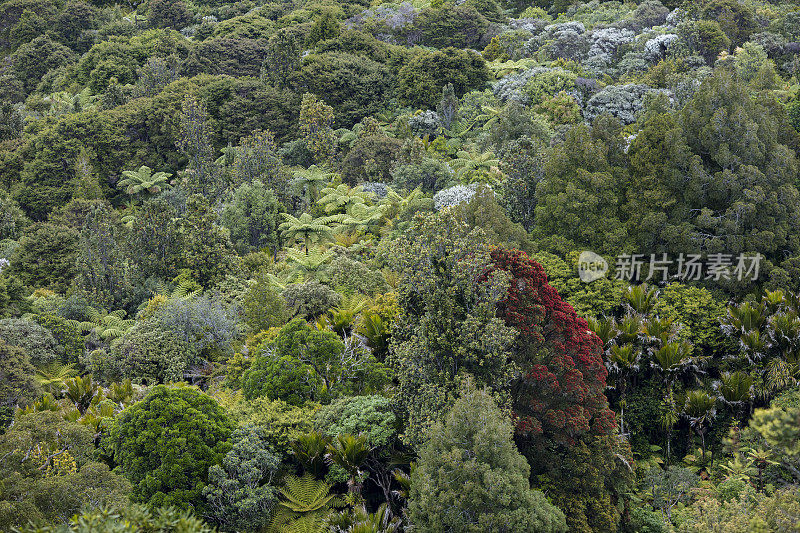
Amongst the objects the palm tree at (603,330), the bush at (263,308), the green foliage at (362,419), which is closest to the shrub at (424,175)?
the bush at (263,308)

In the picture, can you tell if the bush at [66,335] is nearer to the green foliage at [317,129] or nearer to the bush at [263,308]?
the bush at [263,308]

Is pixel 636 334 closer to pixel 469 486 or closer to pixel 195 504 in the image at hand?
pixel 469 486

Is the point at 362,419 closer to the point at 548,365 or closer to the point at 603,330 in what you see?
the point at 548,365

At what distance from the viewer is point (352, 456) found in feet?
54.1

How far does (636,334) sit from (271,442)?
11.1 metres

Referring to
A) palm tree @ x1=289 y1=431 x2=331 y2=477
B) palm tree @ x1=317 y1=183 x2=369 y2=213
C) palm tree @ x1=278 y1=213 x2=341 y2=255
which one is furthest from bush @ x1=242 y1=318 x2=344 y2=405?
palm tree @ x1=317 y1=183 x2=369 y2=213

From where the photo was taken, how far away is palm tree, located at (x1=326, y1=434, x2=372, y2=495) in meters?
16.4

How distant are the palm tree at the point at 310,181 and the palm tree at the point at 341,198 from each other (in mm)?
1491

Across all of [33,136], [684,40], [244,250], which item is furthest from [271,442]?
[684,40]

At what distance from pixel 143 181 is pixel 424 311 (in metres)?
28.9

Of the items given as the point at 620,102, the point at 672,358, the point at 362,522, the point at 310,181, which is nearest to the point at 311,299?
A: the point at 362,522

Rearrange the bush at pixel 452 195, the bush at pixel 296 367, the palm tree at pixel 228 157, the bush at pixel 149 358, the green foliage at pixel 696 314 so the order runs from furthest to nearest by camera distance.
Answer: the palm tree at pixel 228 157, the bush at pixel 452 195, the bush at pixel 149 358, the green foliage at pixel 696 314, the bush at pixel 296 367

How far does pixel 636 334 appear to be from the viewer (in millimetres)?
21641

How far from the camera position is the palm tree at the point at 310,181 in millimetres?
36188
